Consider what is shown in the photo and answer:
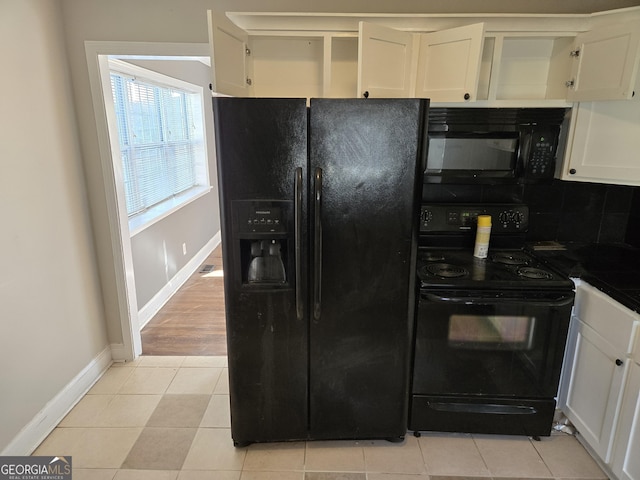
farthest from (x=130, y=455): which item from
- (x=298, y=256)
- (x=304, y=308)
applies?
(x=298, y=256)

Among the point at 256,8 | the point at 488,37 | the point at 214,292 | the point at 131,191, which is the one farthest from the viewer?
the point at 214,292

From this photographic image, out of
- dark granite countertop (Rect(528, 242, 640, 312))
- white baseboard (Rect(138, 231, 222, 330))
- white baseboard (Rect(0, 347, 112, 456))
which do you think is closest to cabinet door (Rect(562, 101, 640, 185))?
dark granite countertop (Rect(528, 242, 640, 312))

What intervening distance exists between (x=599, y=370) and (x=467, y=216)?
0.98 m

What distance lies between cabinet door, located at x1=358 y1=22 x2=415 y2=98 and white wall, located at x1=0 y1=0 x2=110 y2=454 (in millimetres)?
1639

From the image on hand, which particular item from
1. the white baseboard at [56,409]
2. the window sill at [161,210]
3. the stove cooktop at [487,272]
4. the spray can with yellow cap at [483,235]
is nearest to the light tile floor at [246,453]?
the white baseboard at [56,409]

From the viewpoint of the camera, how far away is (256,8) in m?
2.29

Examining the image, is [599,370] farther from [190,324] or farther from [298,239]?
[190,324]

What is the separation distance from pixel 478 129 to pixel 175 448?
2297mm

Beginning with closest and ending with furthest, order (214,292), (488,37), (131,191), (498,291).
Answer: (498,291), (488,37), (131,191), (214,292)

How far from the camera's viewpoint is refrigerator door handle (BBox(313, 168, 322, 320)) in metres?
1.78

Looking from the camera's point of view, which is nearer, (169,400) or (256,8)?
(256,8)

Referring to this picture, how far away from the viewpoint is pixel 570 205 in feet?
8.18

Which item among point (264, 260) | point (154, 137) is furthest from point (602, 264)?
point (154, 137)

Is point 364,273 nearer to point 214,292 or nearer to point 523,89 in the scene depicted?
point 523,89
